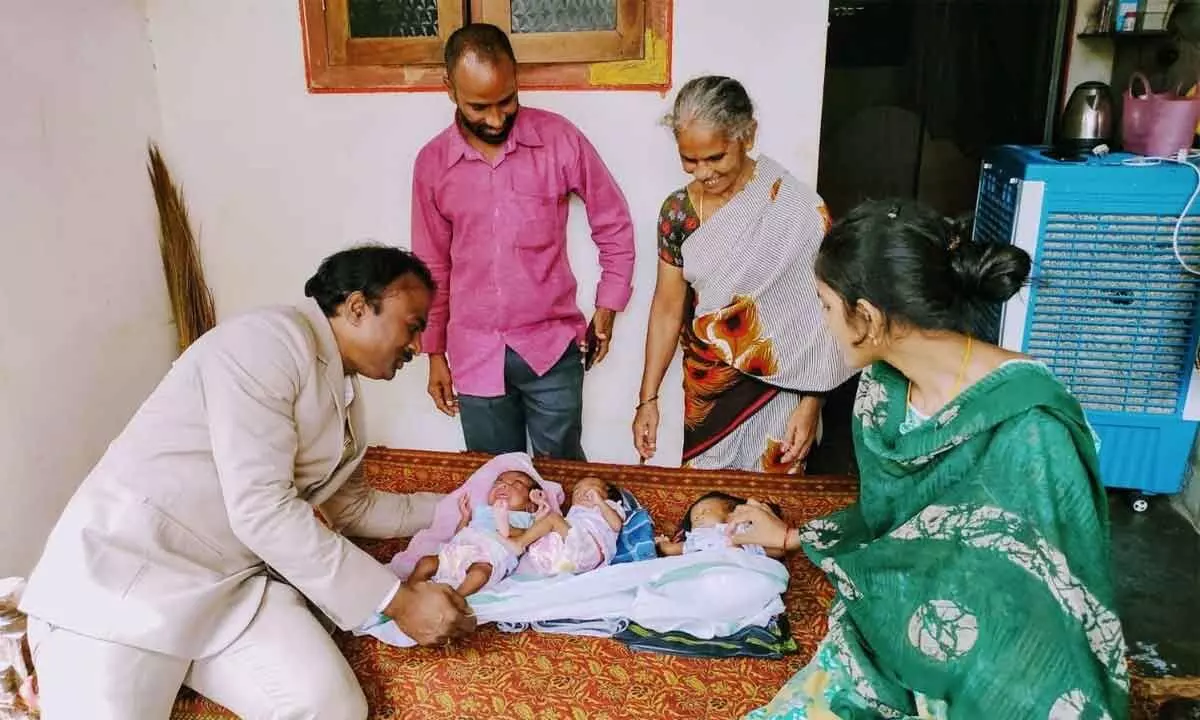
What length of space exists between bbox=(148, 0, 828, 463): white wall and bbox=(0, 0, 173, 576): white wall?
199 mm

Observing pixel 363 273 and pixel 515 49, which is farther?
pixel 515 49

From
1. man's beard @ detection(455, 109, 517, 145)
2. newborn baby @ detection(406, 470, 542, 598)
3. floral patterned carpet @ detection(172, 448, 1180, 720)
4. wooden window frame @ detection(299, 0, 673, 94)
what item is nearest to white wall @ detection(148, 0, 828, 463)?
wooden window frame @ detection(299, 0, 673, 94)

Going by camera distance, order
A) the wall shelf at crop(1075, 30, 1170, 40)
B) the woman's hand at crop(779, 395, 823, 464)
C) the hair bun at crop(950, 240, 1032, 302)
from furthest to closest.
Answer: the wall shelf at crop(1075, 30, 1170, 40) < the woman's hand at crop(779, 395, 823, 464) < the hair bun at crop(950, 240, 1032, 302)

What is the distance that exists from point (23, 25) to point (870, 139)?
316 centimetres

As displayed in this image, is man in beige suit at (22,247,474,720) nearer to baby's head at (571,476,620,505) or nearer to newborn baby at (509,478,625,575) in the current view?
newborn baby at (509,478,625,575)

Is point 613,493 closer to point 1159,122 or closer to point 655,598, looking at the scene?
point 655,598

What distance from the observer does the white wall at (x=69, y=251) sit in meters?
2.48

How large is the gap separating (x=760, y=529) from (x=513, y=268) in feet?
3.72

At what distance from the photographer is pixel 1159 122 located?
2852 millimetres

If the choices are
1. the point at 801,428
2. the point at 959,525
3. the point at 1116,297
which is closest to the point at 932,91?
the point at 1116,297

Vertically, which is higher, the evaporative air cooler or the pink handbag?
the pink handbag

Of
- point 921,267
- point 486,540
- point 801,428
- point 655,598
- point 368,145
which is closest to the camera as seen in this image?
point 921,267

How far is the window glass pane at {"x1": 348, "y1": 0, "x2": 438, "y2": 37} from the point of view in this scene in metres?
2.85

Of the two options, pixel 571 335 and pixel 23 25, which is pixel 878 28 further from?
pixel 23 25
